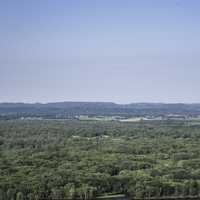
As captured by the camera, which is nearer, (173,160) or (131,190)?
(131,190)

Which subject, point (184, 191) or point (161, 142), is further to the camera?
point (161, 142)

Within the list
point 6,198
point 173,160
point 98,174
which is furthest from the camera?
point 173,160

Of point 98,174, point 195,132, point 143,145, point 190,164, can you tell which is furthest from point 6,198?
point 195,132

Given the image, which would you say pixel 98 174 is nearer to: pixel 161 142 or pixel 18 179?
pixel 18 179

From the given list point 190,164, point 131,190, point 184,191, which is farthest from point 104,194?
point 190,164

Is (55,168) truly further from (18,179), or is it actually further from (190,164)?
(190,164)

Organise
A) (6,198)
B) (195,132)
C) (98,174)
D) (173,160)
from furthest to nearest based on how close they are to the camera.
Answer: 1. (195,132)
2. (173,160)
3. (98,174)
4. (6,198)
